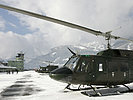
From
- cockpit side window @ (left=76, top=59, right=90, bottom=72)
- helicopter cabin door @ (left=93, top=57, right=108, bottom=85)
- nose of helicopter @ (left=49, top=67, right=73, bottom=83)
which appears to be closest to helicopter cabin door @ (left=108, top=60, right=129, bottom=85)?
helicopter cabin door @ (left=93, top=57, right=108, bottom=85)

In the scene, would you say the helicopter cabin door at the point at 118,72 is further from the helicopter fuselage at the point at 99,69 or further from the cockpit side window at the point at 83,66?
the cockpit side window at the point at 83,66

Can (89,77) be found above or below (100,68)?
below

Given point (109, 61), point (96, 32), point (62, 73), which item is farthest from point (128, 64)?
point (62, 73)

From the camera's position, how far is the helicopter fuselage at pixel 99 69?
8.44 metres

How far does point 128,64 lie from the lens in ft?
33.4

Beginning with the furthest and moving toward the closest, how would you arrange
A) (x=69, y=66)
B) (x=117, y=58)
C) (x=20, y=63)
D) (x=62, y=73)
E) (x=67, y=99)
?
(x=20, y=63)
(x=117, y=58)
(x=69, y=66)
(x=62, y=73)
(x=67, y=99)

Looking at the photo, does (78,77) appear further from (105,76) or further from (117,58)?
(117,58)

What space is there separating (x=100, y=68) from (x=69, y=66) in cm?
218

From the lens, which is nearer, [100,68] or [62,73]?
[62,73]

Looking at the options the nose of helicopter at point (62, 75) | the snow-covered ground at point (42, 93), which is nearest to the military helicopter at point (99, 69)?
the nose of helicopter at point (62, 75)

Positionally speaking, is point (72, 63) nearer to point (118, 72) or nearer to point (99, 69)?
point (99, 69)

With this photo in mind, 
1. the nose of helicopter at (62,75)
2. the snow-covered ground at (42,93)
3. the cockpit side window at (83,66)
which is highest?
the cockpit side window at (83,66)

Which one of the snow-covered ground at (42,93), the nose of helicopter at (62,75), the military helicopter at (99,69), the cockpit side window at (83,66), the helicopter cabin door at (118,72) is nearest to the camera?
the snow-covered ground at (42,93)

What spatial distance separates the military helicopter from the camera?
27.6ft
